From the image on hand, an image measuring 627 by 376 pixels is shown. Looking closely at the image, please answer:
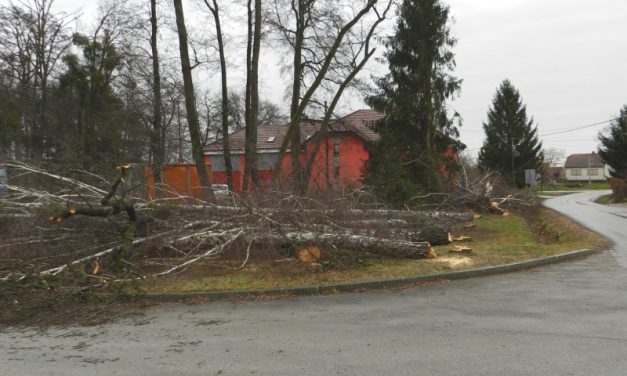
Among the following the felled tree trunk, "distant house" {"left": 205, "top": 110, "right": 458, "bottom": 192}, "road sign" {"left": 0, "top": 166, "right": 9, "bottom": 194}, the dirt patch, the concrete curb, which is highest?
"distant house" {"left": 205, "top": 110, "right": 458, "bottom": 192}

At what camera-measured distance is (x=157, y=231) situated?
10.7 meters

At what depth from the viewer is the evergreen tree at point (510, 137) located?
48.0m

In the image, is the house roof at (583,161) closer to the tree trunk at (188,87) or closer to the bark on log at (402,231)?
the tree trunk at (188,87)

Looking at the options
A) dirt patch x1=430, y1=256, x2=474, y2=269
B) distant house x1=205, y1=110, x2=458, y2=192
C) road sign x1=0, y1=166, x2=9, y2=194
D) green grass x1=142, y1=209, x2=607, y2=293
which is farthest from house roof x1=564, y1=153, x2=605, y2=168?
road sign x1=0, y1=166, x2=9, y2=194

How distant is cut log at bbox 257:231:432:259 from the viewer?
1035 centimetres

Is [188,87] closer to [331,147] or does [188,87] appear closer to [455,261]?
[455,261]

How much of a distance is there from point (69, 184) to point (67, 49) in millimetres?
17397

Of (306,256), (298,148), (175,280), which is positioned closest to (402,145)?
(298,148)

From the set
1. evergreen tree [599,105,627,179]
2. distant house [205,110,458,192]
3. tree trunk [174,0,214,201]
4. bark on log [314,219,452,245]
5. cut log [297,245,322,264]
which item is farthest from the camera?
evergreen tree [599,105,627,179]

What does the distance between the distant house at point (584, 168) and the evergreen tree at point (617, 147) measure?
62799mm

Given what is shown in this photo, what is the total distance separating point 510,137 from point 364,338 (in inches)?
1865

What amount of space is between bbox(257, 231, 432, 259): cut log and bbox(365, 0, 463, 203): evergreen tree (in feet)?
39.3

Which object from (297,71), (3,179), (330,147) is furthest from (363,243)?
(330,147)

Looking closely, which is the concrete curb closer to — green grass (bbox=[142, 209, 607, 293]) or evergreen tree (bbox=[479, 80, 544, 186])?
green grass (bbox=[142, 209, 607, 293])
